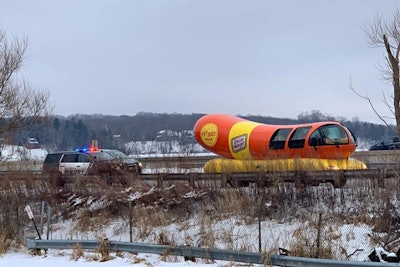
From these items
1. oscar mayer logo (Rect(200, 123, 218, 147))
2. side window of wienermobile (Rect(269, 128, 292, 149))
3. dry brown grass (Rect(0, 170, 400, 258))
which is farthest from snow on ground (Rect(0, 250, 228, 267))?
oscar mayer logo (Rect(200, 123, 218, 147))

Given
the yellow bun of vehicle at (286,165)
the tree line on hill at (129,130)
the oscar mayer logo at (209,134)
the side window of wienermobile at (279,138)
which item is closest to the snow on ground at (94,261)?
the yellow bun of vehicle at (286,165)

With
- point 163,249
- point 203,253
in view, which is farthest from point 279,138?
point 203,253

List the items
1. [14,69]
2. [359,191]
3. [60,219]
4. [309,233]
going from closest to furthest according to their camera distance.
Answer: [309,233], [359,191], [60,219], [14,69]

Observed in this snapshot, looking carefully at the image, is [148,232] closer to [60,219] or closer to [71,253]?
[71,253]

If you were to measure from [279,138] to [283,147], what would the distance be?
1.71 feet

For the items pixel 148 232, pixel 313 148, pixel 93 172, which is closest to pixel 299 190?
pixel 313 148

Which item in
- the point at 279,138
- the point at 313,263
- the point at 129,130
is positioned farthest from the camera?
the point at 129,130

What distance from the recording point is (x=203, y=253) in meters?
11.0

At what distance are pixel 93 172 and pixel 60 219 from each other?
235 centimetres

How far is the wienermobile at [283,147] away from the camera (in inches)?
704

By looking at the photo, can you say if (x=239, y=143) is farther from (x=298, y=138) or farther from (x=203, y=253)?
(x=203, y=253)

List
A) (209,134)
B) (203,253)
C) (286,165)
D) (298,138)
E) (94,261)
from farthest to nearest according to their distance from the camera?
(209,134), (298,138), (286,165), (94,261), (203,253)

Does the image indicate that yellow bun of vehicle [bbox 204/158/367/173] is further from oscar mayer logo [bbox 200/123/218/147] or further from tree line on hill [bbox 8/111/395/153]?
tree line on hill [bbox 8/111/395/153]

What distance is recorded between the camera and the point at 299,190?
1600 cm
